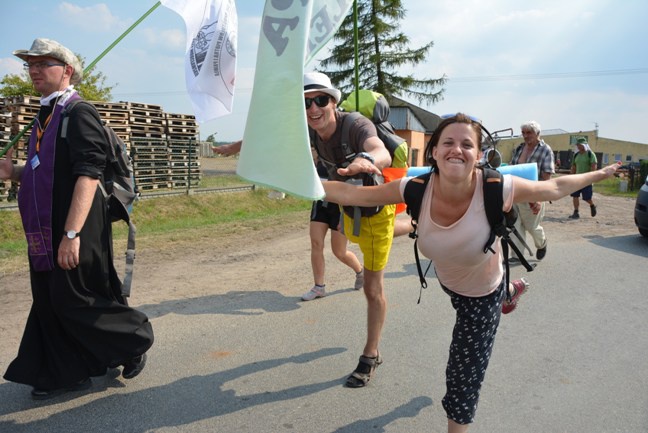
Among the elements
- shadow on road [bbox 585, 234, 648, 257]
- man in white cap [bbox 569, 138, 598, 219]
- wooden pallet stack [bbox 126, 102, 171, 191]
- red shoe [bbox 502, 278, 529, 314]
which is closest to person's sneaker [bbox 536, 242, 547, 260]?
shadow on road [bbox 585, 234, 648, 257]

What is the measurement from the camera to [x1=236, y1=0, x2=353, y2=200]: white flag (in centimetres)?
237

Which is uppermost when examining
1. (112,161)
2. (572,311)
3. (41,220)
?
(112,161)

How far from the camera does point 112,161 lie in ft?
10.7

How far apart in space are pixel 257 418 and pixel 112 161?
187cm

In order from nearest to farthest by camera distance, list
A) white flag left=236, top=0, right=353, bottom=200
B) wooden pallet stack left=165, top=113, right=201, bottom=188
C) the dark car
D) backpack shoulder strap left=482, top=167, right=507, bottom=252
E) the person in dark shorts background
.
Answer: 1. white flag left=236, top=0, right=353, bottom=200
2. backpack shoulder strap left=482, top=167, right=507, bottom=252
3. the person in dark shorts background
4. the dark car
5. wooden pallet stack left=165, top=113, right=201, bottom=188

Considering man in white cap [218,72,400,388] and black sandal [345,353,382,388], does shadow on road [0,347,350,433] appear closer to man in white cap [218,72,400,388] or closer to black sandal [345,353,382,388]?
black sandal [345,353,382,388]

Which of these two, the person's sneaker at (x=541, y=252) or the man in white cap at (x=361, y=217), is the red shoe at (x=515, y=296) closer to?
the man in white cap at (x=361, y=217)

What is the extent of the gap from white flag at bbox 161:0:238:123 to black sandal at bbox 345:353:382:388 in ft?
7.85

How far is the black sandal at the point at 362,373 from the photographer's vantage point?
3.47 m

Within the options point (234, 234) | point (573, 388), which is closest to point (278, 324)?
point (573, 388)

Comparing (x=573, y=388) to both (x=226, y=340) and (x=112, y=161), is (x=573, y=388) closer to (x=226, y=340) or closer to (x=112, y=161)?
(x=226, y=340)

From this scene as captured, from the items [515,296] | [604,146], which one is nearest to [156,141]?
[515,296]

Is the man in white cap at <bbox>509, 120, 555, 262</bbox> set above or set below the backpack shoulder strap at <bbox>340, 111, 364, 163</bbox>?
below

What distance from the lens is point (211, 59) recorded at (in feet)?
14.3
